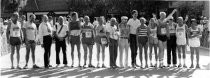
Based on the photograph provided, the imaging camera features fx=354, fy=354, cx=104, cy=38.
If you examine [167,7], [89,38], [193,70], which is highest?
[167,7]

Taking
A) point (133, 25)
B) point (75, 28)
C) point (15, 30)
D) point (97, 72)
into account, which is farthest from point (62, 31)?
point (133, 25)

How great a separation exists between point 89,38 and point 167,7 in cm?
2920

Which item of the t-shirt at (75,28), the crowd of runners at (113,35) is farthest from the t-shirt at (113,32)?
the t-shirt at (75,28)

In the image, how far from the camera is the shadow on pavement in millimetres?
10234

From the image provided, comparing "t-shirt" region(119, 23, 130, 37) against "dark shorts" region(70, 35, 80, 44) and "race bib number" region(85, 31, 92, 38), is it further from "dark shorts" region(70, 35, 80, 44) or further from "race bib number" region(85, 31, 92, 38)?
"dark shorts" region(70, 35, 80, 44)

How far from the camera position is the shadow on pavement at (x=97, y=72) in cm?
1023

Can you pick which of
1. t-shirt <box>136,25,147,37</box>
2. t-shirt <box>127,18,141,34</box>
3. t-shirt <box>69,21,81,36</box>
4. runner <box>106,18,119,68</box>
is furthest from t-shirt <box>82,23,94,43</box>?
t-shirt <box>136,25,147,37</box>

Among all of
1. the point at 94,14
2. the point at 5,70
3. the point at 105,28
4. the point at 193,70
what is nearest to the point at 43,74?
the point at 5,70

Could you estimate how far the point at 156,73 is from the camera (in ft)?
34.9

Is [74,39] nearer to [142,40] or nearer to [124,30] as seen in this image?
[124,30]

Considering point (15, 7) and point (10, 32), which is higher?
point (15, 7)

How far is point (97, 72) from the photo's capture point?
1078 cm

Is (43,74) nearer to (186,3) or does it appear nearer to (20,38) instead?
(20,38)

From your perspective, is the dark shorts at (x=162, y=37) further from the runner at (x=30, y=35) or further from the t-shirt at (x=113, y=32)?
the runner at (x=30, y=35)
